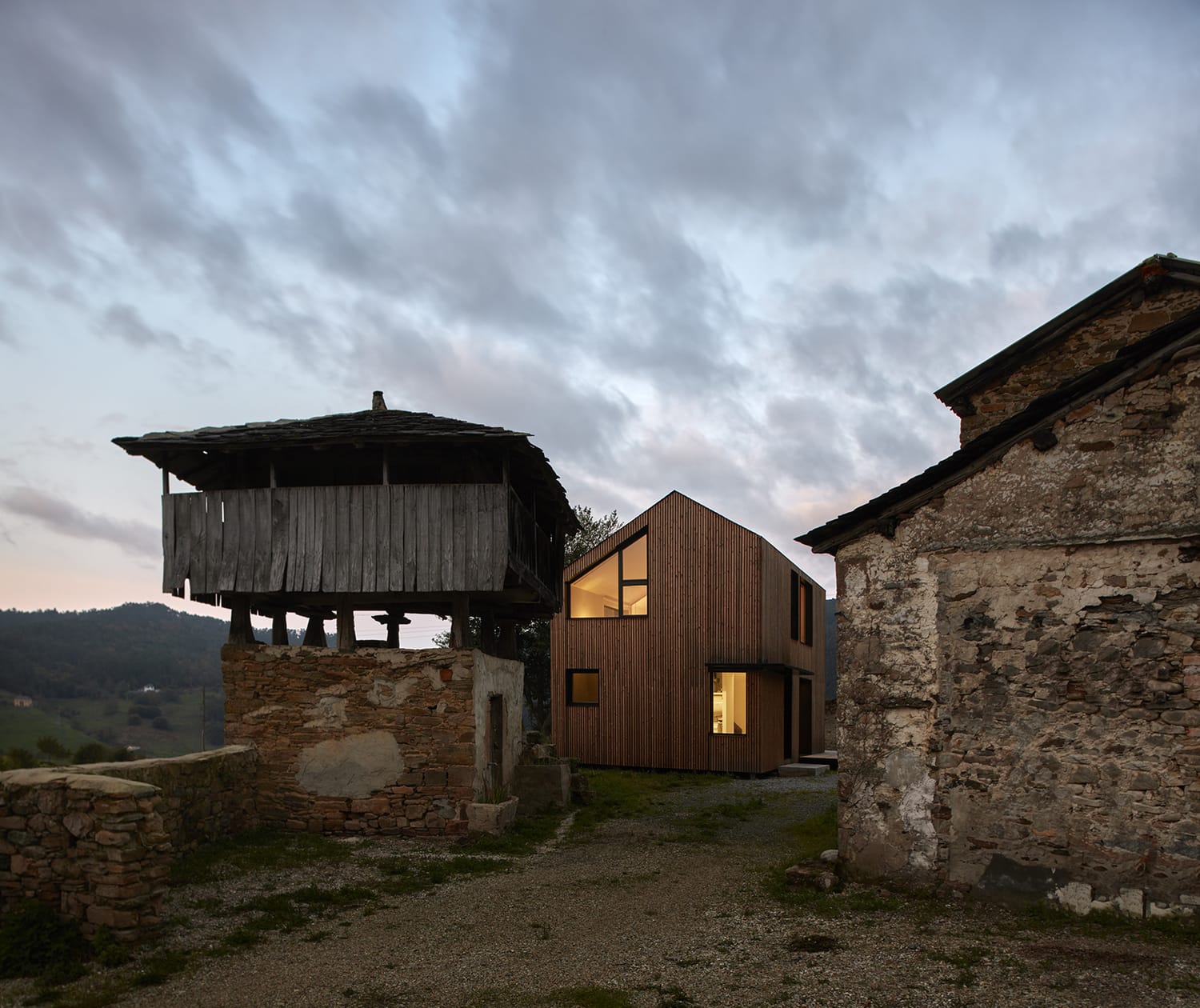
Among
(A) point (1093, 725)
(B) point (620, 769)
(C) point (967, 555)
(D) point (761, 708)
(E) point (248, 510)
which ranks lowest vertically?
(B) point (620, 769)

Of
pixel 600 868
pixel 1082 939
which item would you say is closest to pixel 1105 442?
pixel 1082 939

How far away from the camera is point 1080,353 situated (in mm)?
10656

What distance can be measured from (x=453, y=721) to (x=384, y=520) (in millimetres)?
3075

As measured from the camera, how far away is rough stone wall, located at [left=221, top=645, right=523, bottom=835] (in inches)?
468

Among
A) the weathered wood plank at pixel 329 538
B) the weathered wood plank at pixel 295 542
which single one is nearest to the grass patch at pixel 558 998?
the weathered wood plank at pixel 329 538

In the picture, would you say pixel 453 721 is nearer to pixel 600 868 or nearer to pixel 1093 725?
pixel 600 868

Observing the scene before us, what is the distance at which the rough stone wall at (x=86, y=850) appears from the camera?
22.4 ft

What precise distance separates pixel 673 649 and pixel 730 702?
1.90 m

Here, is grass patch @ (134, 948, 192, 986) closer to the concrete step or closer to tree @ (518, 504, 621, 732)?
the concrete step

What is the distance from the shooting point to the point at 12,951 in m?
6.50

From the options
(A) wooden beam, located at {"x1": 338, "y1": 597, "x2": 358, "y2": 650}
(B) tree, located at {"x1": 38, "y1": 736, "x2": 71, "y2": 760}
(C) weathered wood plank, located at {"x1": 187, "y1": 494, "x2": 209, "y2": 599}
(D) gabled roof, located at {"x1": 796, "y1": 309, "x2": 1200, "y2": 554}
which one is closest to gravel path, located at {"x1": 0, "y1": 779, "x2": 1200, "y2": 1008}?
(D) gabled roof, located at {"x1": 796, "y1": 309, "x2": 1200, "y2": 554}

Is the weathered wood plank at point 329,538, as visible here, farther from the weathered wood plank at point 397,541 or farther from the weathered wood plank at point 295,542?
the weathered wood plank at point 397,541

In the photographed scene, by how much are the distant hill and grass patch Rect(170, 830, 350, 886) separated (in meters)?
75.8

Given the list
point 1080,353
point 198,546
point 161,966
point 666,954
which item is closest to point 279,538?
point 198,546
